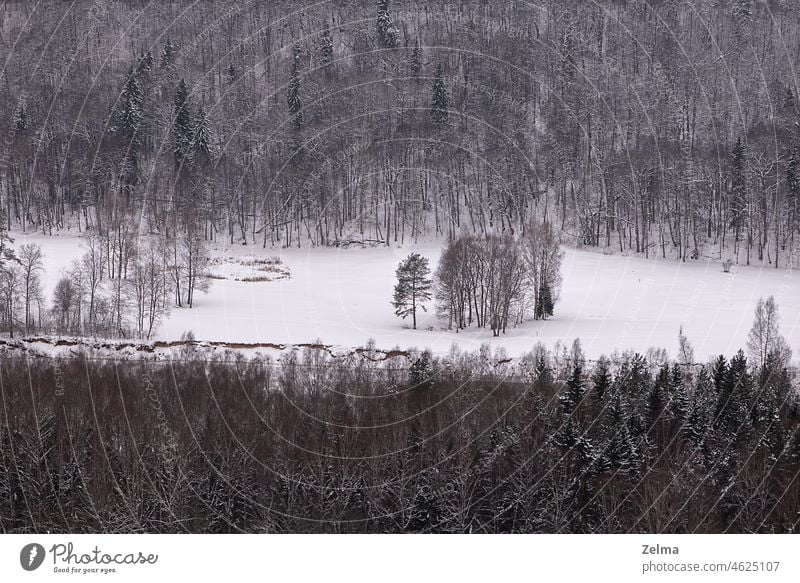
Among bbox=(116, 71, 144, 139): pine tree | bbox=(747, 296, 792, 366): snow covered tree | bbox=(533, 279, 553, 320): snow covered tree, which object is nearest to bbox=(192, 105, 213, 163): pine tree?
bbox=(116, 71, 144, 139): pine tree

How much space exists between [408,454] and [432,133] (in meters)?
74.2

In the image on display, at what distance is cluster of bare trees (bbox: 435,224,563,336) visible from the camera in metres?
48.8

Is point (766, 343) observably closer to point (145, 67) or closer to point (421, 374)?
point (421, 374)

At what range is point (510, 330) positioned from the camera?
47.6 meters

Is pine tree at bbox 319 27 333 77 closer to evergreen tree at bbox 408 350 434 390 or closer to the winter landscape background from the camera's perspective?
the winter landscape background

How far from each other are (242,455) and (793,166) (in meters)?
68.7

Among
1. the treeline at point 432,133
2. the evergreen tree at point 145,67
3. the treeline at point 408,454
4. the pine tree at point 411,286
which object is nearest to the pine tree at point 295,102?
the treeline at point 432,133

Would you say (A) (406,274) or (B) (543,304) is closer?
(B) (543,304)

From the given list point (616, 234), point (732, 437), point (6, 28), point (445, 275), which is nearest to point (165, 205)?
point (445, 275)

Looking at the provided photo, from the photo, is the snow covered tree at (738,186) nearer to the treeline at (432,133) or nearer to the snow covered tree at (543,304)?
the treeline at (432,133)

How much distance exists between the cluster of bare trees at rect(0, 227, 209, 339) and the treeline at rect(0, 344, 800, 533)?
13126 mm

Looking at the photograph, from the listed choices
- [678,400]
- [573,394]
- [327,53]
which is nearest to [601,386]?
[573,394]

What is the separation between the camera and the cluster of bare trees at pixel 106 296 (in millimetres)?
44094

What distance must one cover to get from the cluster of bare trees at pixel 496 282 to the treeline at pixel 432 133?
84.4 feet
